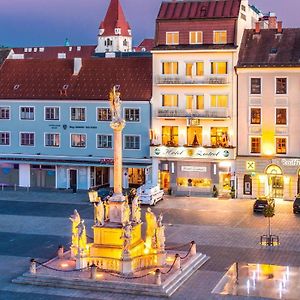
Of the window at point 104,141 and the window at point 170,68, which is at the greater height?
the window at point 170,68

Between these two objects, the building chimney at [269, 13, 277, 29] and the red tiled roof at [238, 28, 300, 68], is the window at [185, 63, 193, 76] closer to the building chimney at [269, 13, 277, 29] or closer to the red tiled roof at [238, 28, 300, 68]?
the red tiled roof at [238, 28, 300, 68]

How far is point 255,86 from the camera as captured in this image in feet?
210

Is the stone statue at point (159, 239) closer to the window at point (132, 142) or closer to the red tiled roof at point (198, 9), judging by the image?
the window at point (132, 142)

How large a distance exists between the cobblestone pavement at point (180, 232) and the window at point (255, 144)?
14.9ft

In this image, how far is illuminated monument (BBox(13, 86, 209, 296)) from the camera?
35.1m

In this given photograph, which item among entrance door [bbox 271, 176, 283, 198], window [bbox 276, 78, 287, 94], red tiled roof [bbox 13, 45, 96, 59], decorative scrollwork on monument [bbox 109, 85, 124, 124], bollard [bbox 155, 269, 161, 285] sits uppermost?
red tiled roof [bbox 13, 45, 96, 59]

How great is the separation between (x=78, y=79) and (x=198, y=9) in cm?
1318

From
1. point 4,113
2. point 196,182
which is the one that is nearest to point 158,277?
point 196,182

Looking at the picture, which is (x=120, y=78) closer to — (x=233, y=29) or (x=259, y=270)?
(x=233, y=29)

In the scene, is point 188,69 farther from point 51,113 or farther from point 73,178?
point 73,178

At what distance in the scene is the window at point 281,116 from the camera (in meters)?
63.1

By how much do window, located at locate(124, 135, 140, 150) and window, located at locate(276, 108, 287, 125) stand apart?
12492mm

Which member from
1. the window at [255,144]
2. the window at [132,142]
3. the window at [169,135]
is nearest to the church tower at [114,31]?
the window at [132,142]

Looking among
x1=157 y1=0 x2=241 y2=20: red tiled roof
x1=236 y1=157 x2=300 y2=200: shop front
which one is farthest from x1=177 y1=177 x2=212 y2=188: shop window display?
x1=157 y1=0 x2=241 y2=20: red tiled roof
